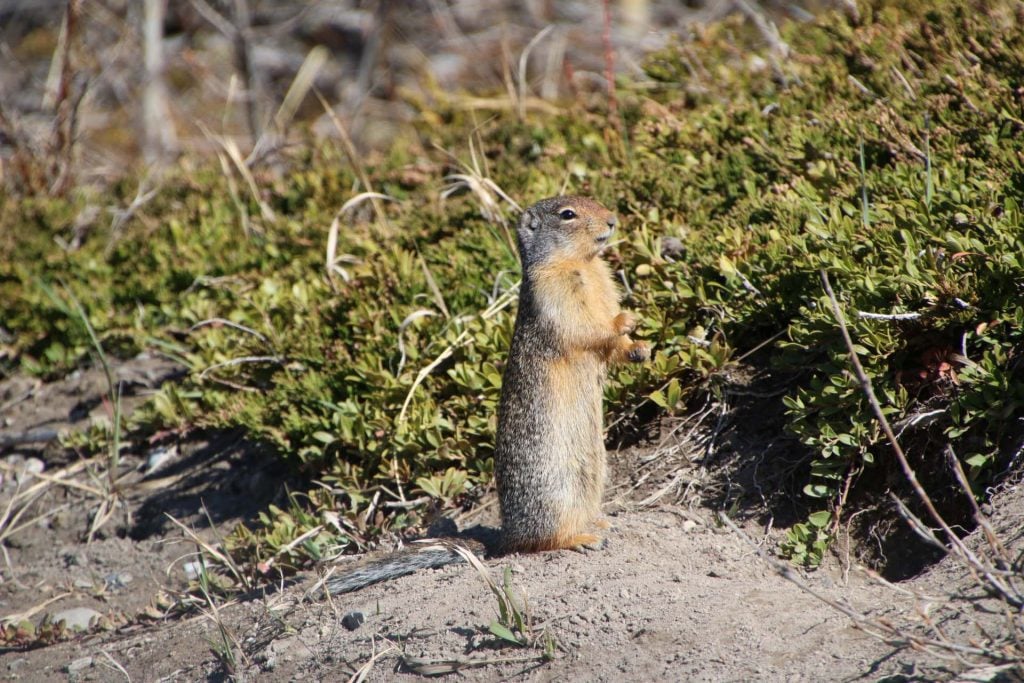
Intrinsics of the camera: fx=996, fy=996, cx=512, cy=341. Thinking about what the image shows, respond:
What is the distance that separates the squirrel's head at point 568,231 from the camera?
4.27 m

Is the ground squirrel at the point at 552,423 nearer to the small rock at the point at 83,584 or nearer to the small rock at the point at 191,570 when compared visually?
the small rock at the point at 191,570

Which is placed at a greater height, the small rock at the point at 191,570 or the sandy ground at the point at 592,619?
the sandy ground at the point at 592,619

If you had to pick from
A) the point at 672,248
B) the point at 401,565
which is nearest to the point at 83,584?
the point at 401,565

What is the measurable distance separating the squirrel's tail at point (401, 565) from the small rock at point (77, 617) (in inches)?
58.7

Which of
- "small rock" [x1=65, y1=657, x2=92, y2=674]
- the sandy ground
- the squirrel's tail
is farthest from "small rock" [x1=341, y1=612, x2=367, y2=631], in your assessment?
"small rock" [x1=65, y1=657, x2=92, y2=674]

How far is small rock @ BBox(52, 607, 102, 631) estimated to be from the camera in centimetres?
480

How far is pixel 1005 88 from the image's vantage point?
4.77 meters

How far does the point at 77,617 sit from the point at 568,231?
3.04 meters

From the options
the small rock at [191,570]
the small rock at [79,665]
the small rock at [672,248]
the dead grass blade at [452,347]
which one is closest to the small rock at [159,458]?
the small rock at [191,570]

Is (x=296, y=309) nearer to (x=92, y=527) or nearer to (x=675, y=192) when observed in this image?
(x=92, y=527)

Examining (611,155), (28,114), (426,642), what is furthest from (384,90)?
(426,642)

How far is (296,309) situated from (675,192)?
226 cm

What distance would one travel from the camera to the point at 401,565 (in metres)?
4.09

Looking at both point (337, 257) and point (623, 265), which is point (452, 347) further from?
point (337, 257)
